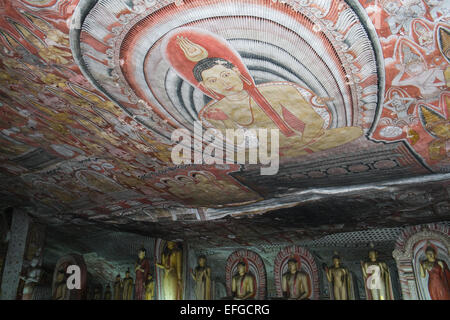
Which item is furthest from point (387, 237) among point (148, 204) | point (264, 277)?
point (148, 204)

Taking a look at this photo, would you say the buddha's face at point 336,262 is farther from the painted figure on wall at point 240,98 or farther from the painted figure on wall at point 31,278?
the painted figure on wall at point 31,278

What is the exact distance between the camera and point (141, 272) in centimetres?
1200

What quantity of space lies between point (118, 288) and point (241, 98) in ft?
38.0

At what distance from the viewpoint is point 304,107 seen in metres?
4.26

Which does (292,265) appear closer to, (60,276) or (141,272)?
(141,272)

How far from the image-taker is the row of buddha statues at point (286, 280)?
768 cm

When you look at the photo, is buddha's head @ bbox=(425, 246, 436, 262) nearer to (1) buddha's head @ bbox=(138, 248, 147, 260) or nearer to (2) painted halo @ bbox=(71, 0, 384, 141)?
(2) painted halo @ bbox=(71, 0, 384, 141)

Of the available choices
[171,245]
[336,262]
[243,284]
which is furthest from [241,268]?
[336,262]

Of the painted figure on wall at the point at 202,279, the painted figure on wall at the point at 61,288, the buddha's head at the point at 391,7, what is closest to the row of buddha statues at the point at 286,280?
the painted figure on wall at the point at 202,279

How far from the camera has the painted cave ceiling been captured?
10.5 feet

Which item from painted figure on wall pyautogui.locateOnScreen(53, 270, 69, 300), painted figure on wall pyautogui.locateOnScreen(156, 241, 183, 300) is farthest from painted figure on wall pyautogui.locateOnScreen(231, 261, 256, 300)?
painted figure on wall pyautogui.locateOnScreen(53, 270, 69, 300)

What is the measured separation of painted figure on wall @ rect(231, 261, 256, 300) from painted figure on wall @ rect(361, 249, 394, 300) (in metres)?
3.19

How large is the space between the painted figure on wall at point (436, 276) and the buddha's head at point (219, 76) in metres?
6.35
